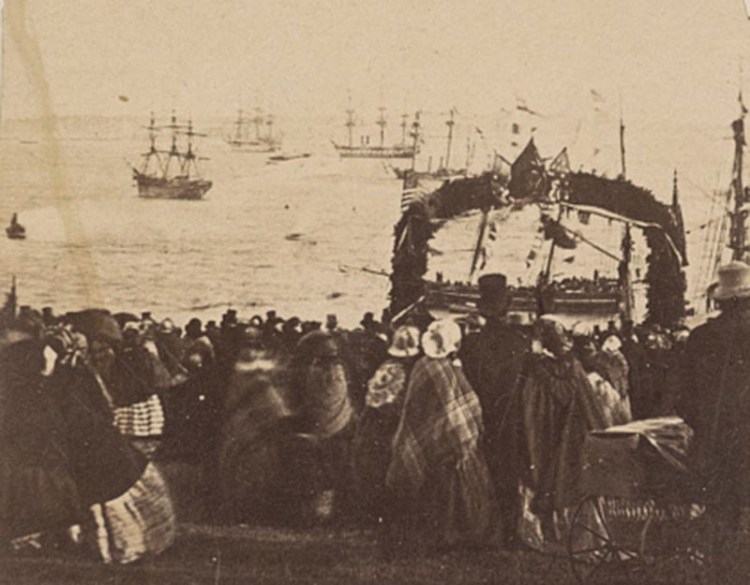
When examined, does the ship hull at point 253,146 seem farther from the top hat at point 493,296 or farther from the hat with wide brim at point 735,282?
the hat with wide brim at point 735,282

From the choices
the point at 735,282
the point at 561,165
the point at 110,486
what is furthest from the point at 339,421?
the point at 735,282

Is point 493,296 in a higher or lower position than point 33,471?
higher

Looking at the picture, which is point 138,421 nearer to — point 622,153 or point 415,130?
point 415,130

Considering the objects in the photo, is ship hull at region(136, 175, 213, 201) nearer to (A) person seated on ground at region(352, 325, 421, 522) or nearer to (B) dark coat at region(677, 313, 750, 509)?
(A) person seated on ground at region(352, 325, 421, 522)

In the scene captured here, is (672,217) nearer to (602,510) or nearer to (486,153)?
(486,153)

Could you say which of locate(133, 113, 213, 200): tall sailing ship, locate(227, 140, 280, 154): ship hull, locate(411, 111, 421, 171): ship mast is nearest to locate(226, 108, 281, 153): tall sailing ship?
locate(227, 140, 280, 154): ship hull

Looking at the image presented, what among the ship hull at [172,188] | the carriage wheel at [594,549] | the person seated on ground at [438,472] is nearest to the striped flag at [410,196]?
the person seated on ground at [438,472]

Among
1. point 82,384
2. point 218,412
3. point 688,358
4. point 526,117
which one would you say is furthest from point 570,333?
point 82,384
